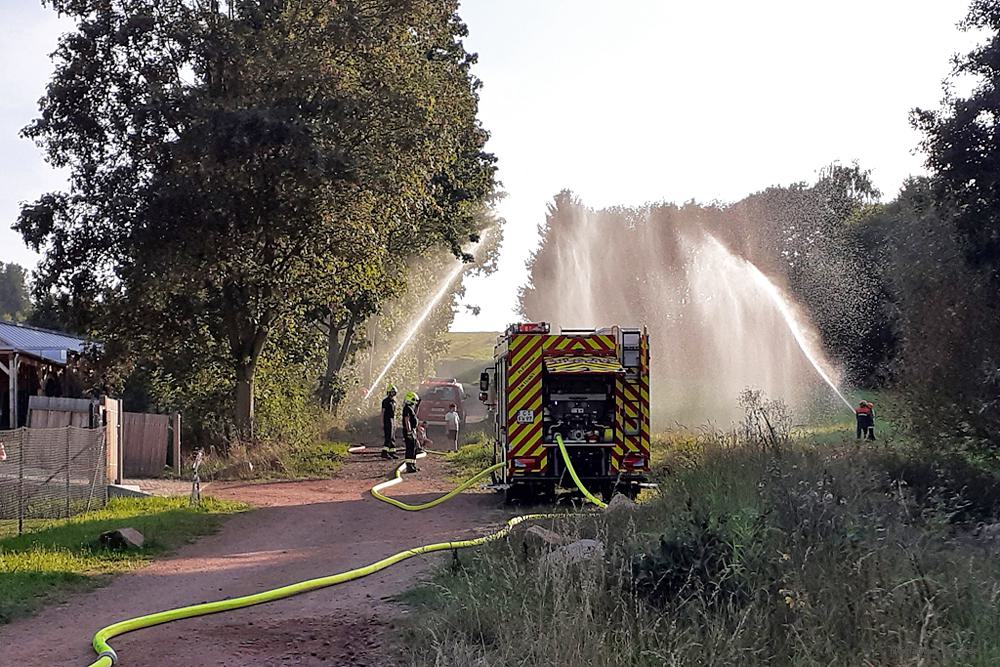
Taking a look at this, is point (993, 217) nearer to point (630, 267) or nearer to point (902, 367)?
point (902, 367)

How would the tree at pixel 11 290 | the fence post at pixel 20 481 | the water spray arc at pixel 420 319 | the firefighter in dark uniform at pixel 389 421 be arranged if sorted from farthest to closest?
the tree at pixel 11 290
the water spray arc at pixel 420 319
the firefighter in dark uniform at pixel 389 421
the fence post at pixel 20 481

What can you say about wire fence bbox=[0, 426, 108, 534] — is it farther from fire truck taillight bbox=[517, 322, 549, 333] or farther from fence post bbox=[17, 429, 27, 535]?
fire truck taillight bbox=[517, 322, 549, 333]

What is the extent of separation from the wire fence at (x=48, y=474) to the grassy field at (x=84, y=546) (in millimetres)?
377

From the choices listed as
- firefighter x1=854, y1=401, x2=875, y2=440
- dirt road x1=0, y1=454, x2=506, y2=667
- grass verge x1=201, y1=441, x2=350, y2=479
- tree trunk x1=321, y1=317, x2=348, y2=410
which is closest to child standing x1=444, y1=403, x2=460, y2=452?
grass verge x1=201, y1=441, x2=350, y2=479

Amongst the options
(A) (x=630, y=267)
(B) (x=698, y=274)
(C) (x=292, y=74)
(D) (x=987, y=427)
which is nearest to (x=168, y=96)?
(C) (x=292, y=74)

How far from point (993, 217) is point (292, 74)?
13.2m

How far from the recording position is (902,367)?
65.5 ft

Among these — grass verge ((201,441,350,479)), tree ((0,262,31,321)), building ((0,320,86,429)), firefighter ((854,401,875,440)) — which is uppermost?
tree ((0,262,31,321))

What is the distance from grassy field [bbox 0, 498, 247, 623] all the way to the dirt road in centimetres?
26

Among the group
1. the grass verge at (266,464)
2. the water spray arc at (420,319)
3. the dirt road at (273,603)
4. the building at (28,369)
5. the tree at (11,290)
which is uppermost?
the tree at (11,290)

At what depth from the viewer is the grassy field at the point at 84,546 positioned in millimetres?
9438

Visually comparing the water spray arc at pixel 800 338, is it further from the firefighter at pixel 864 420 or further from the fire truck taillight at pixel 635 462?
the fire truck taillight at pixel 635 462

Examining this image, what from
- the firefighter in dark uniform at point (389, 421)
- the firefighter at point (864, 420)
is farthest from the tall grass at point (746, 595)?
the firefighter at point (864, 420)

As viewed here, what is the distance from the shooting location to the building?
3186 centimetres
